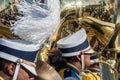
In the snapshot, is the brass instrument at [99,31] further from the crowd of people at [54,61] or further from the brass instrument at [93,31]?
the crowd of people at [54,61]

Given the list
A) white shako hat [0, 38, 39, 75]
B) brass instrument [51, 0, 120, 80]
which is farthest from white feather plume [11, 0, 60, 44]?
brass instrument [51, 0, 120, 80]

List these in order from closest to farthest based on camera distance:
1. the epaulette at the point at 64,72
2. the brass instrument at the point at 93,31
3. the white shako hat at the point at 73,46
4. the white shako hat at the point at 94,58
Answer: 1. the brass instrument at the point at 93,31
2. the epaulette at the point at 64,72
3. the white shako hat at the point at 73,46
4. the white shako hat at the point at 94,58

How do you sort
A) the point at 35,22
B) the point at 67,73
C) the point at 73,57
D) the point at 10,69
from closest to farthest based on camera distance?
1. the point at 10,69
2. the point at 35,22
3. the point at 67,73
4. the point at 73,57

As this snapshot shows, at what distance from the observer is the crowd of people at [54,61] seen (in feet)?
10.1

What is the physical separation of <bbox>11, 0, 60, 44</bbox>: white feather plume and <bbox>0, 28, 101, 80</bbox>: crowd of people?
0.20ft

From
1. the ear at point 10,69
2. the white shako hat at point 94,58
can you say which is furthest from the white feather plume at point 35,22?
the white shako hat at point 94,58

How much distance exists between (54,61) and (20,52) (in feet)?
6.83

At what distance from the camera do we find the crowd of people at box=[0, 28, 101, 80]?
10.1 feet

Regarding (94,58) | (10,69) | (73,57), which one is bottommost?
(94,58)

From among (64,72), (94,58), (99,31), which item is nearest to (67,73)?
(64,72)

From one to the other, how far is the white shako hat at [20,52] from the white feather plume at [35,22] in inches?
1.8

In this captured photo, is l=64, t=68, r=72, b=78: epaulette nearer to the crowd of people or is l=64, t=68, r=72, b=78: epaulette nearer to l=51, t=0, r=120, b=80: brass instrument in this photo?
the crowd of people

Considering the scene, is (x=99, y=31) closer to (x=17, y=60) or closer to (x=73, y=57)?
(x=73, y=57)

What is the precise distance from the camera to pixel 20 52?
313 centimetres
